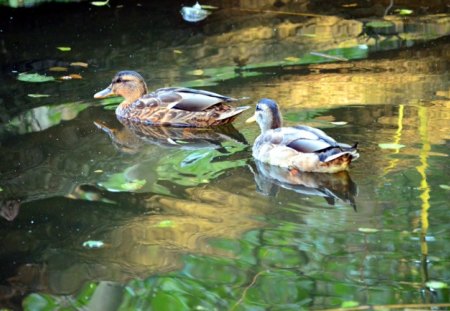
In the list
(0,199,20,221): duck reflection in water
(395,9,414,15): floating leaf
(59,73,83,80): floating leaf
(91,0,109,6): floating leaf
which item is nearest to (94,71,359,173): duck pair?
(59,73,83,80): floating leaf

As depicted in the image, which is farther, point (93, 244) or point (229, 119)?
point (229, 119)

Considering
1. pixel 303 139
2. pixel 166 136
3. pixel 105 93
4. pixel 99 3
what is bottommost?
pixel 166 136

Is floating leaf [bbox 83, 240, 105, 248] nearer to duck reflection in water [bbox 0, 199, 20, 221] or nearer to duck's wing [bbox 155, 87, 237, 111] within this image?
duck reflection in water [bbox 0, 199, 20, 221]

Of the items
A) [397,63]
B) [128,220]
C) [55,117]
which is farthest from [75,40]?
[128,220]

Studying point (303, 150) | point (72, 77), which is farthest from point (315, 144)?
point (72, 77)

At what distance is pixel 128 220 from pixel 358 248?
1.78m

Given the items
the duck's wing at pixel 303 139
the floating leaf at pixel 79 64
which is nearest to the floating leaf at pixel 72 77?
the floating leaf at pixel 79 64

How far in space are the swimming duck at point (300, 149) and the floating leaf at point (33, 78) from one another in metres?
3.33

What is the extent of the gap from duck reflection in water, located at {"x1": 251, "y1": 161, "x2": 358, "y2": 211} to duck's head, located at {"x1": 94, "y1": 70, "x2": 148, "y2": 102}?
2.50m

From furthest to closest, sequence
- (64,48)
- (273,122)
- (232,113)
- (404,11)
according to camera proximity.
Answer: (404,11) < (64,48) < (232,113) < (273,122)

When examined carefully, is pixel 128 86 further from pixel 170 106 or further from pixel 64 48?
pixel 64 48

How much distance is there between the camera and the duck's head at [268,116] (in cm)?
909

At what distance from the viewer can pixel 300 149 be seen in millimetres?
8422

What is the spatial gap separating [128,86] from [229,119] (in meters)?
1.31
